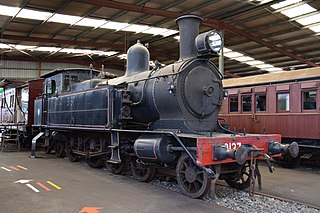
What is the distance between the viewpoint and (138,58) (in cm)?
881

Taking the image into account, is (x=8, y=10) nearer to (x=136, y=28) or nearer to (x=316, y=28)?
(x=136, y=28)

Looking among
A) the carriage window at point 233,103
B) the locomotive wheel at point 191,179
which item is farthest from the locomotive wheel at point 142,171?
the carriage window at point 233,103

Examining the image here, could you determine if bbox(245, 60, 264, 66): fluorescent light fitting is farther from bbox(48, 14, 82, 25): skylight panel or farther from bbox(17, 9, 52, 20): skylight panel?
bbox(17, 9, 52, 20): skylight panel

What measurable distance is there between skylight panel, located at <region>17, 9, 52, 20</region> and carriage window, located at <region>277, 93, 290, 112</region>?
33.9ft

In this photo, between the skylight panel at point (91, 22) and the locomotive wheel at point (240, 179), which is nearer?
the locomotive wheel at point (240, 179)

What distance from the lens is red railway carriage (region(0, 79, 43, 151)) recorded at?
15.4 meters

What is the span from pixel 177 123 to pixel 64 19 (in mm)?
10739

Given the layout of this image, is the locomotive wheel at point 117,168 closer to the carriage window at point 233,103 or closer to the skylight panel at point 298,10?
the carriage window at point 233,103

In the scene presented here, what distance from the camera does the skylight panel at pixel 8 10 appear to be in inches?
538

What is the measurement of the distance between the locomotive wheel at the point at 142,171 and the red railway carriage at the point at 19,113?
9.07 meters

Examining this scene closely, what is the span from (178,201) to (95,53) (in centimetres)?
1884

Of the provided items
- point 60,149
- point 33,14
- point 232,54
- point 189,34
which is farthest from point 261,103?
point 232,54

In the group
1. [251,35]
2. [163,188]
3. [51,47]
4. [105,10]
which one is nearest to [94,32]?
[105,10]

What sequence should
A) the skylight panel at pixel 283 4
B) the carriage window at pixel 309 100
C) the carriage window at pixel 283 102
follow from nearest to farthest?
the carriage window at pixel 309 100 → the carriage window at pixel 283 102 → the skylight panel at pixel 283 4
